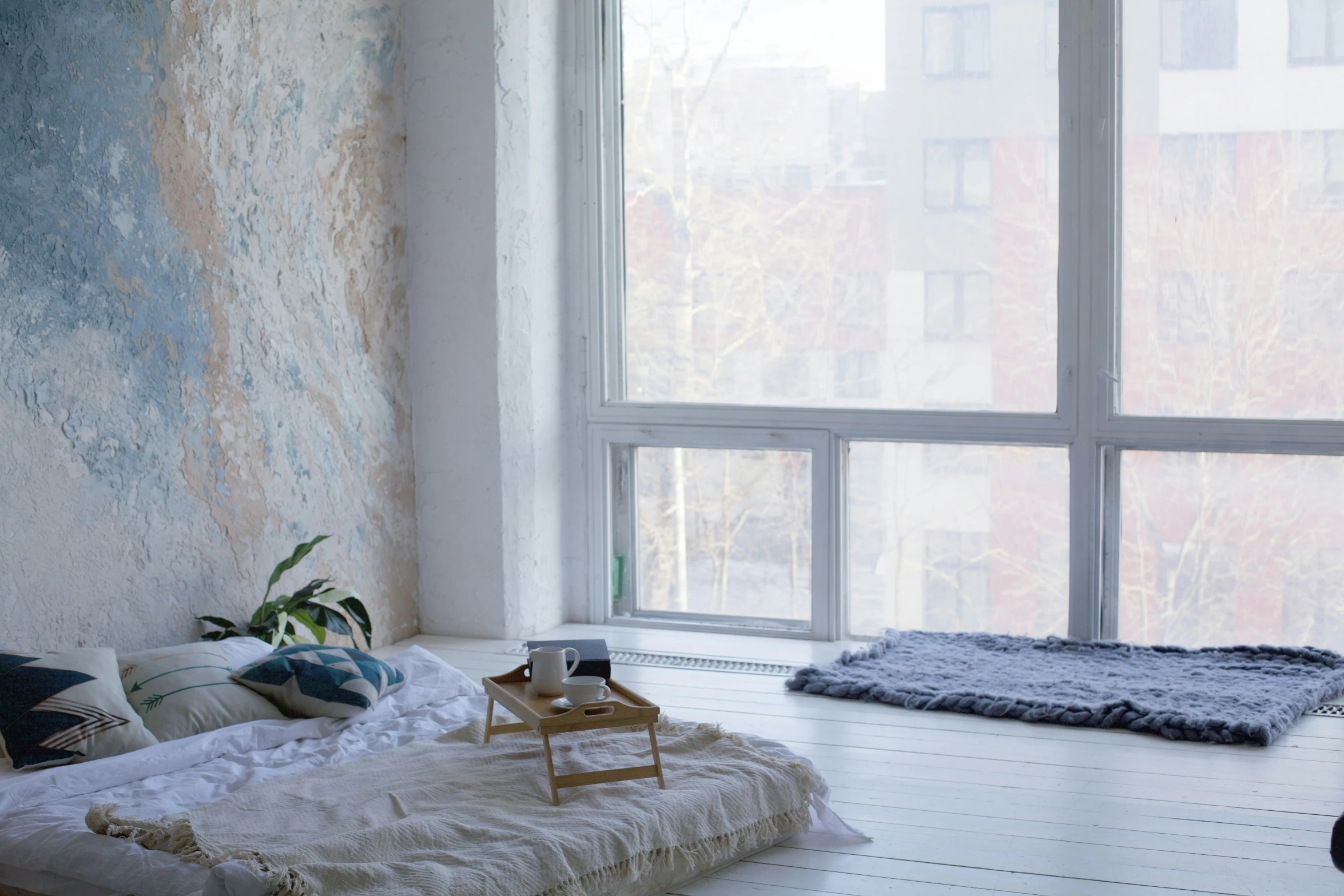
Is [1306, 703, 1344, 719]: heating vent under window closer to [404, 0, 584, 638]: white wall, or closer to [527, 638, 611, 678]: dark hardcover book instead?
[527, 638, 611, 678]: dark hardcover book

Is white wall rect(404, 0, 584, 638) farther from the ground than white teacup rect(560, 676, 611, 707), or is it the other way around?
white wall rect(404, 0, 584, 638)

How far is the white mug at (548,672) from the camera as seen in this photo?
2.67 metres

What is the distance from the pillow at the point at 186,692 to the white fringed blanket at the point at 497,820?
0.37 meters

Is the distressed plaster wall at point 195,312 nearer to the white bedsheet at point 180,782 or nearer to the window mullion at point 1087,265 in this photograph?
the white bedsheet at point 180,782

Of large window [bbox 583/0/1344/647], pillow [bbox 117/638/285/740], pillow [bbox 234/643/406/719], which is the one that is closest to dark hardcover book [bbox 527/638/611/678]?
pillow [bbox 234/643/406/719]

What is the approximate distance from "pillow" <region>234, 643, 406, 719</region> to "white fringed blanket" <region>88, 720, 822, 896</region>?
30 centimetres

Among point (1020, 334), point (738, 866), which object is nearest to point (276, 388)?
point (738, 866)

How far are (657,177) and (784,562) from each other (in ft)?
4.56

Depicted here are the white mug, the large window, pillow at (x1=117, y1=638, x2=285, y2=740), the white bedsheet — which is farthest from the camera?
the large window

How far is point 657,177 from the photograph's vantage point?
4527mm

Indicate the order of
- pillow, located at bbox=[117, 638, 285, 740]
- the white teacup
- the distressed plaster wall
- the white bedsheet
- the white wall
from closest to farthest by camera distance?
the white bedsheet, the white teacup, pillow, located at bbox=[117, 638, 285, 740], the distressed plaster wall, the white wall

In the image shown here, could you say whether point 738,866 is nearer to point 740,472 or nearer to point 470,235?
point 740,472

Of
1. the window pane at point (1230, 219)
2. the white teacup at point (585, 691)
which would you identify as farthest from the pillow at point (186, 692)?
the window pane at point (1230, 219)

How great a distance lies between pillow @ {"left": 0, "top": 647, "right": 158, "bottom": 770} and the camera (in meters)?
2.62
